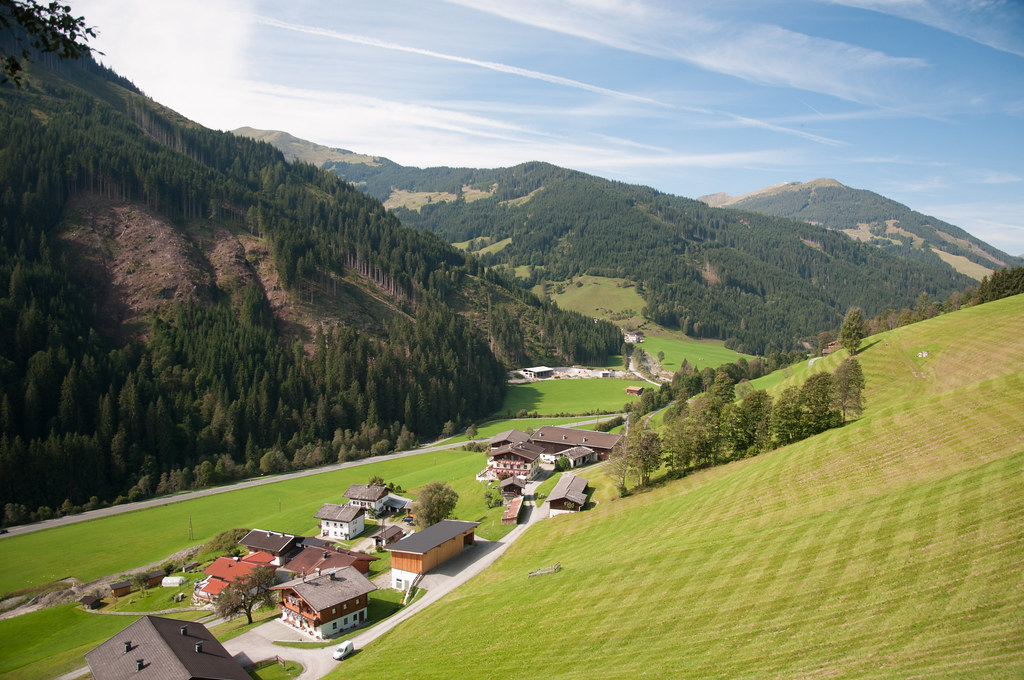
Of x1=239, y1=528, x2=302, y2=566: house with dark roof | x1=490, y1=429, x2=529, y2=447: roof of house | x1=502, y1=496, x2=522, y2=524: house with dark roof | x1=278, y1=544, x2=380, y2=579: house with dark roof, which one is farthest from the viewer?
x1=490, y1=429, x2=529, y2=447: roof of house

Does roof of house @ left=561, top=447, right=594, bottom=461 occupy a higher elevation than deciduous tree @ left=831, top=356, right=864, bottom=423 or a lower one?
lower

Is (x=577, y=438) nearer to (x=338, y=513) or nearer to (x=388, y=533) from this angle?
(x=388, y=533)

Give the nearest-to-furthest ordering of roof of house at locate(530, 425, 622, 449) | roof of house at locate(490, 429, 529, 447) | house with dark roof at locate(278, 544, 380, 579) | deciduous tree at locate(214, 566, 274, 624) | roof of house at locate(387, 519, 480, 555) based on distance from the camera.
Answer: deciduous tree at locate(214, 566, 274, 624) < roof of house at locate(387, 519, 480, 555) < house with dark roof at locate(278, 544, 380, 579) < roof of house at locate(490, 429, 529, 447) < roof of house at locate(530, 425, 622, 449)

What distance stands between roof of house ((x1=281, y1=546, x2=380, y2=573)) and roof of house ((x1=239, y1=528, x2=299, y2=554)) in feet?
8.42

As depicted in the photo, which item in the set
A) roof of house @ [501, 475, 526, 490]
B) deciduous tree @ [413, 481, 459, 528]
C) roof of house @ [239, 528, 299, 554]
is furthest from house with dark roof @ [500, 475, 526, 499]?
roof of house @ [239, 528, 299, 554]

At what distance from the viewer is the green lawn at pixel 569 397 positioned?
125 m

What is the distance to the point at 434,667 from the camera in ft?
97.0

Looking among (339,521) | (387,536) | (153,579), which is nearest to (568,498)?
(387,536)

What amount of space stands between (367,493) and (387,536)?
10.0 metres

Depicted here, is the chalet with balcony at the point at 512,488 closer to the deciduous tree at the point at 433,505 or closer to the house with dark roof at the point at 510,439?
the deciduous tree at the point at 433,505

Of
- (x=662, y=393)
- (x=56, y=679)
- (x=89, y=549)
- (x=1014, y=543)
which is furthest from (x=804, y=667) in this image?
(x=662, y=393)

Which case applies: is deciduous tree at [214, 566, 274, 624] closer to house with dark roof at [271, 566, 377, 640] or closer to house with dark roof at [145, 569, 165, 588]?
house with dark roof at [271, 566, 377, 640]

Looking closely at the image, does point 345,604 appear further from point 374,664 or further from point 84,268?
point 84,268

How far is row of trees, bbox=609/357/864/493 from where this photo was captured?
171 ft
